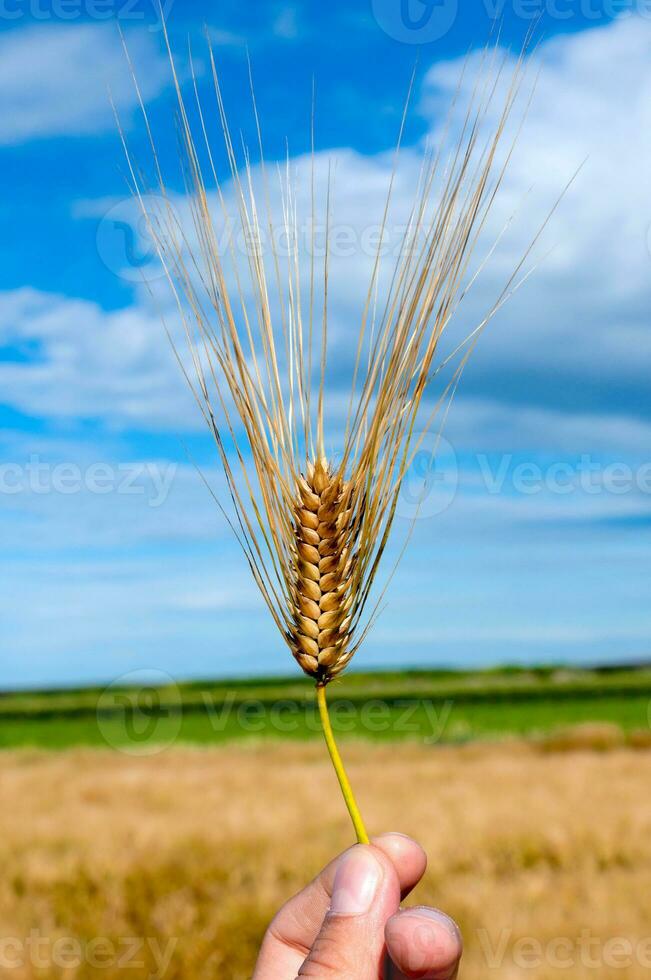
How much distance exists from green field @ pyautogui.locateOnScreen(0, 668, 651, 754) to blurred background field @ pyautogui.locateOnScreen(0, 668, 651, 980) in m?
7.18

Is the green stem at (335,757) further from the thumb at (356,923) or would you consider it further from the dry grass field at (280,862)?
the dry grass field at (280,862)

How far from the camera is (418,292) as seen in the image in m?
2.46

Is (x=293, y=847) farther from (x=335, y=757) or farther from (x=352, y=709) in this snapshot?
(x=352, y=709)

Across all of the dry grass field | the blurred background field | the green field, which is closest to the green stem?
the blurred background field

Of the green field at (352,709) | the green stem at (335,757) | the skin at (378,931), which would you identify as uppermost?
the green field at (352,709)

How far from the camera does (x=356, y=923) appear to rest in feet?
8.48

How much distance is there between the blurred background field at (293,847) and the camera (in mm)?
8227

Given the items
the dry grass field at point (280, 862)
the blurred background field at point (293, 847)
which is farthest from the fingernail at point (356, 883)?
the dry grass field at point (280, 862)

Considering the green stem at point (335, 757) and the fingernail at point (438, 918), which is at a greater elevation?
the green stem at point (335, 757)

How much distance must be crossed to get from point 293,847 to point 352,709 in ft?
88.2

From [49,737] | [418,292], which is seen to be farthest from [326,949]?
[49,737]

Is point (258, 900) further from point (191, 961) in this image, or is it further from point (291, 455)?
point (291, 455)

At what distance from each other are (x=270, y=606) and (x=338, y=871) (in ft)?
2.78

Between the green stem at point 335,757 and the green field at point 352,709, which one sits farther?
the green field at point 352,709
